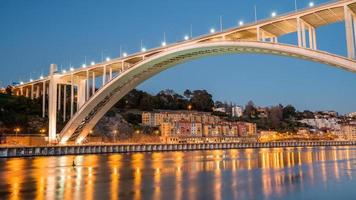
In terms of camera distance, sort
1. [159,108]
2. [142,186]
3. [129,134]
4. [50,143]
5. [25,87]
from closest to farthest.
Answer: [142,186], [50,143], [25,87], [129,134], [159,108]

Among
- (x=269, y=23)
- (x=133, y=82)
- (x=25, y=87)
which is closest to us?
(x=269, y=23)

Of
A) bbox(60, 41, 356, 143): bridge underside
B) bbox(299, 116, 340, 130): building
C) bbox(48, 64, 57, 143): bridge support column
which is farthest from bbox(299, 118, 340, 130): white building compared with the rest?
bbox(60, 41, 356, 143): bridge underside

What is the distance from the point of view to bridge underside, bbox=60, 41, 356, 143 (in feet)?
77.5

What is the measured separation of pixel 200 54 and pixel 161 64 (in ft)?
15.8

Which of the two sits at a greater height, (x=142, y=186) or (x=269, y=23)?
(x=269, y=23)

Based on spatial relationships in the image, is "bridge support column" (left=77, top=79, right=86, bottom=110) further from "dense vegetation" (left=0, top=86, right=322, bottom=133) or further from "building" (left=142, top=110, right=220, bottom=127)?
"building" (left=142, top=110, right=220, bottom=127)

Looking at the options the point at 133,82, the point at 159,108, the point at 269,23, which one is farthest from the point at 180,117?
the point at 269,23

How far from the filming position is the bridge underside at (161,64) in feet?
77.5

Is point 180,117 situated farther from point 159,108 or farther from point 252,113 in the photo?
point 252,113

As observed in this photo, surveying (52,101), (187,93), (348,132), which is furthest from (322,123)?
(52,101)

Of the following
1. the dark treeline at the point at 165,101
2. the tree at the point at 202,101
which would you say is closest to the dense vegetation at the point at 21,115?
the dark treeline at the point at 165,101

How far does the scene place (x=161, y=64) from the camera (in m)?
38.0

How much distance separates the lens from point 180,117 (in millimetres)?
111375

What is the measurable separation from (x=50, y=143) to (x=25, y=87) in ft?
51.1
